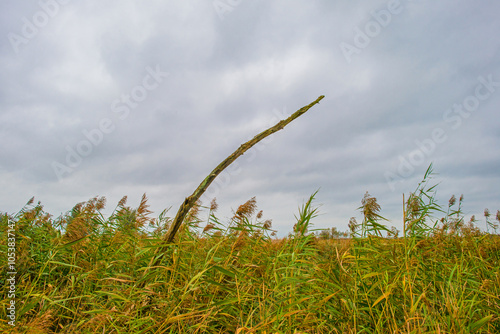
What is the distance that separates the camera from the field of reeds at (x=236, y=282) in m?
3.05

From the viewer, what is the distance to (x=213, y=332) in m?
3.13

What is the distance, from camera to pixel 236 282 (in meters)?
3.20

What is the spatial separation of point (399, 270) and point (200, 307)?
192cm

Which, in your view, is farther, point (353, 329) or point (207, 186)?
point (207, 186)

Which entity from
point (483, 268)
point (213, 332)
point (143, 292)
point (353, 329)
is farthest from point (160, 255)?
point (483, 268)

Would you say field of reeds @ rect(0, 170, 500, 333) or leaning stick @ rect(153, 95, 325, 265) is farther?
leaning stick @ rect(153, 95, 325, 265)

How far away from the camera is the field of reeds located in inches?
120

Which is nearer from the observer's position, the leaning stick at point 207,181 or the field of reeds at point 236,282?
the field of reeds at point 236,282

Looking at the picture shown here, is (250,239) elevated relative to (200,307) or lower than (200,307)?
elevated

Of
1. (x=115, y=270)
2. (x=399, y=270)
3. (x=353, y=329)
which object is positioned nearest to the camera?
(x=353, y=329)

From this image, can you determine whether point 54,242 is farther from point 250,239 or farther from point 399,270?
point 399,270

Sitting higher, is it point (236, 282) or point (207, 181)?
point (207, 181)

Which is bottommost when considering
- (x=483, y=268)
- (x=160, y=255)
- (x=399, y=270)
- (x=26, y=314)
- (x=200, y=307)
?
(x=26, y=314)

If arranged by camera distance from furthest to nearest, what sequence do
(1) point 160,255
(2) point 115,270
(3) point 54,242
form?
1. (3) point 54,242
2. (2) point 115,270
3. (1) point 160,255
